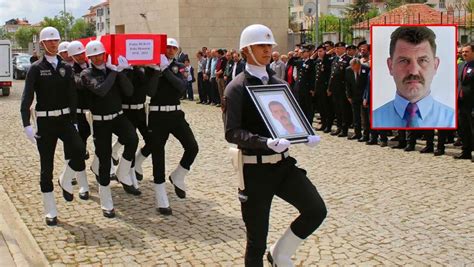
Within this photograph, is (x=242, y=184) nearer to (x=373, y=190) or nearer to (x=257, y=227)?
(x=257, y=227)

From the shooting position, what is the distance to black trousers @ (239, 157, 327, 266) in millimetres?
4660

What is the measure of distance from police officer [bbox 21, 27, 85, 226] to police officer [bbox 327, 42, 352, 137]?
25.8ft

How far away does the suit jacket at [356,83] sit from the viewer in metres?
12.8

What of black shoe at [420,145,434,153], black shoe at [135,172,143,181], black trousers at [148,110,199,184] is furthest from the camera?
black shoe at [420,145,434,153]

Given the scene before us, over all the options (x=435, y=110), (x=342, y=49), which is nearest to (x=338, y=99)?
(x=342, y=49)

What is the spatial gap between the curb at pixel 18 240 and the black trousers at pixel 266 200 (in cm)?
225

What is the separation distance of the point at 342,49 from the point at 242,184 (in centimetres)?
991

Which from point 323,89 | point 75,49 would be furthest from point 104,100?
point 323,89

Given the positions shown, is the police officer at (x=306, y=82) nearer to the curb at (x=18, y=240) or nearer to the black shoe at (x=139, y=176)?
the black shoe at (x=139, y=176)

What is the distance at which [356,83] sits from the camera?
1298 centimetres

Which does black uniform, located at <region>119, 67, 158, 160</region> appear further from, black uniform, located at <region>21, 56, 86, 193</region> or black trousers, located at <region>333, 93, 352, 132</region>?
black trousers, located at <region>333, 93, 352, 132</region>

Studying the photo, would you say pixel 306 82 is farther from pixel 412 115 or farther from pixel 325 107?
pixel 412 115

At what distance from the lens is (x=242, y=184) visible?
15.3 ft

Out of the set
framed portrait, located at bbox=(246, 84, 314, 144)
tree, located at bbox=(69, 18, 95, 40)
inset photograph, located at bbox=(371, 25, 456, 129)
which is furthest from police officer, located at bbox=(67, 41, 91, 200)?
tree, located at bbox=(69, 18, 95, 40)
